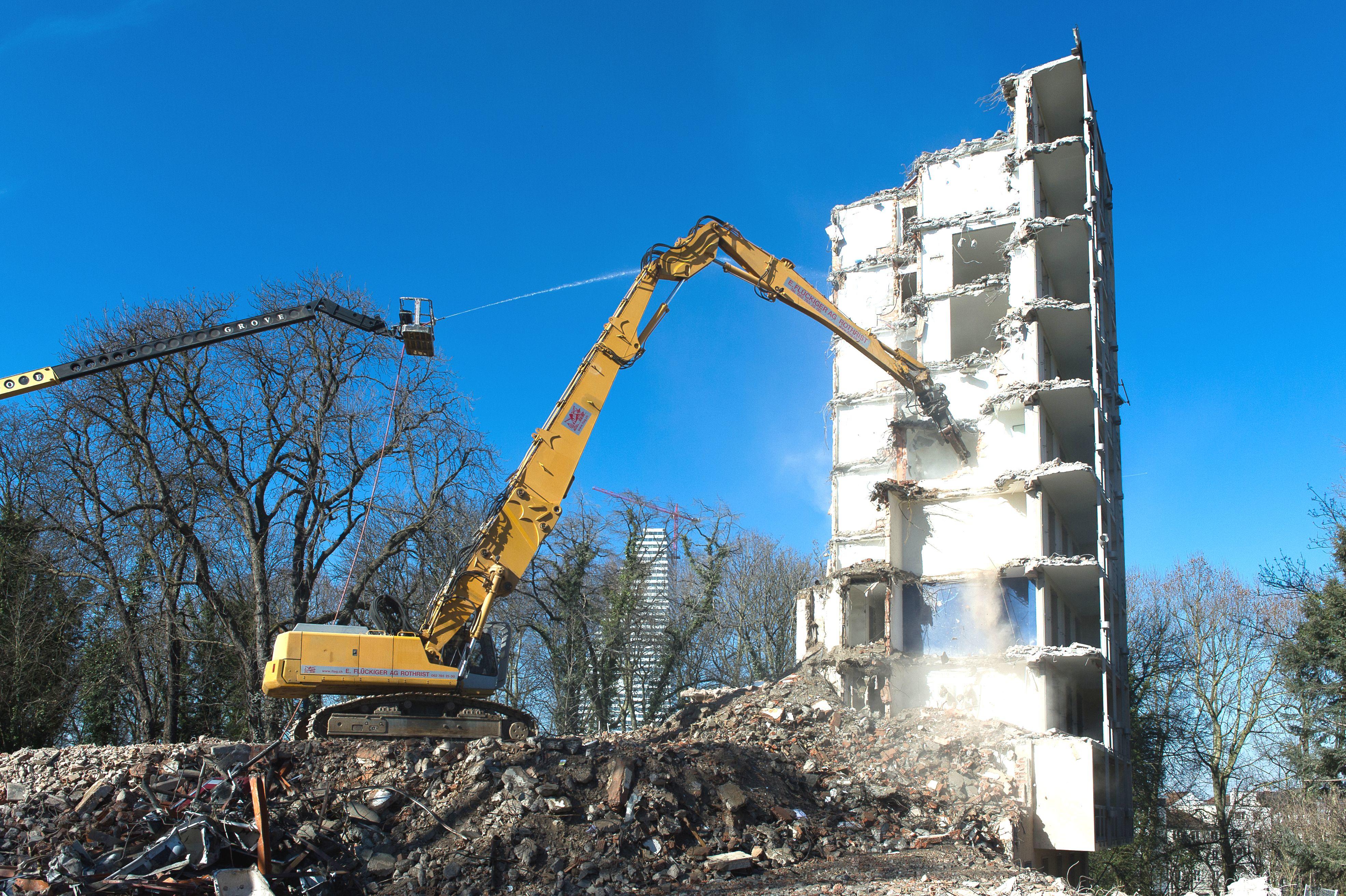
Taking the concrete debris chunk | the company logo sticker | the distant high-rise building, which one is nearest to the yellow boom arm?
the company logo sticker

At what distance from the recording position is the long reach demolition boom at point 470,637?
1247cm

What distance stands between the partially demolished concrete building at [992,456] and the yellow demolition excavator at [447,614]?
8.19m

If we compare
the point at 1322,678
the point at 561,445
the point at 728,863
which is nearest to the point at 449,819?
the point at 728,863

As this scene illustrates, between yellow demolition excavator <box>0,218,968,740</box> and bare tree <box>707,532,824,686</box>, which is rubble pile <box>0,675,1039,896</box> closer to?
yellow demolition excavator <box>0,218,968,740</box>

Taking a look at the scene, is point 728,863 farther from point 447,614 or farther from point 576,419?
point 576,419

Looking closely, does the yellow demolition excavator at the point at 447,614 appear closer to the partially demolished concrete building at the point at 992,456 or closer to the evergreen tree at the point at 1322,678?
the partially demolished concrete building at the point at 992,456

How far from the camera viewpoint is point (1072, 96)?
23.5m

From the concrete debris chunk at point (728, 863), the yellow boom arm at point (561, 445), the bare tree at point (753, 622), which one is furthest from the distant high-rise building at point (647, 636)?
the concrete debris chunk at point (728, 863)

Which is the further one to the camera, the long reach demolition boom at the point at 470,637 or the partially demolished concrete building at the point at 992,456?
the partially demolished concrete building at the point at 992,456

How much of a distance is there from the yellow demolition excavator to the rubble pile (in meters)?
0.68

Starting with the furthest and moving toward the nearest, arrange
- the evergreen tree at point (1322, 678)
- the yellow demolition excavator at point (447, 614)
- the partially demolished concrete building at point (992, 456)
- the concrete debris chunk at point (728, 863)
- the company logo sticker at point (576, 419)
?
1. the evergreen tree at point (1322, 678)
2. the partially demolished concrete building at point (992, 456)
3. the company logo sticker at point (576, 419)
4. the yellow demolition excavator at point (447, 614)
5. the concrete debris chunk at point (728, 863)

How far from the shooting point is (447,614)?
1320 centimetres

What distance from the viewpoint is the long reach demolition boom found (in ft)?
40.9

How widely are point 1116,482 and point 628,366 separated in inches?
682
